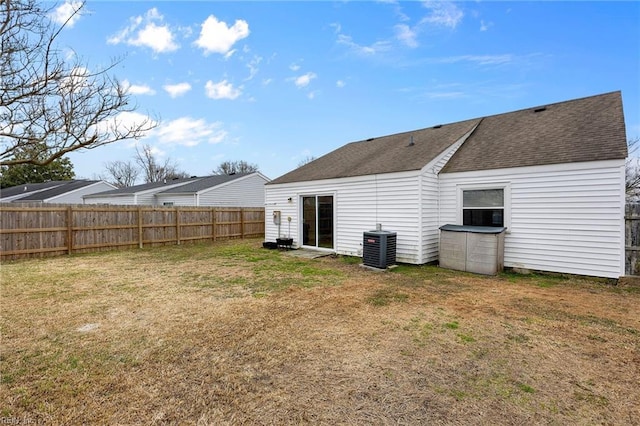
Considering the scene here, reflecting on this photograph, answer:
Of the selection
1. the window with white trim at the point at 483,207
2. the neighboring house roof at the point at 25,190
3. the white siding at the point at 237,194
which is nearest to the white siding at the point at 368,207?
the window with white trim at the point at 483,207

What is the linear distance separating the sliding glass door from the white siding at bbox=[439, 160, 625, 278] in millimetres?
4517

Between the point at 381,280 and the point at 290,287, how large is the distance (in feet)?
6.50

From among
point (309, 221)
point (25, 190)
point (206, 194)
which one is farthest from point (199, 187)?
point (25, 190)

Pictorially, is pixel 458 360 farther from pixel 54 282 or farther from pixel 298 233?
pixel 298 233

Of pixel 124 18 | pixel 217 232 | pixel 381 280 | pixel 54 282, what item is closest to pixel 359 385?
pixel 381 280

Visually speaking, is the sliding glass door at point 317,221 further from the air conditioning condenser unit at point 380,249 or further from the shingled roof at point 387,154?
the air conditioning condenser unit at point 380,249

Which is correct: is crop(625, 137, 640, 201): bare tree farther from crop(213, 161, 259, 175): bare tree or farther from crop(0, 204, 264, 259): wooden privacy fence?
crop(213, 161, 259, 175): bare tree

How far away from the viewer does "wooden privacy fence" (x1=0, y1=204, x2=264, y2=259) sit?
30.8 ft

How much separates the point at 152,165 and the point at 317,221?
3560 centimetres

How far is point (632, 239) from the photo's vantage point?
6164mm

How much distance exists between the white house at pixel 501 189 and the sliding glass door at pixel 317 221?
0.03 m

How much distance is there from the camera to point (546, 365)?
2.98 metres

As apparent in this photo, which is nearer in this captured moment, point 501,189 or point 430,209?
point 501,189

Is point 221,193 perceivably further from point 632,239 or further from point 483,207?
point 632,239
